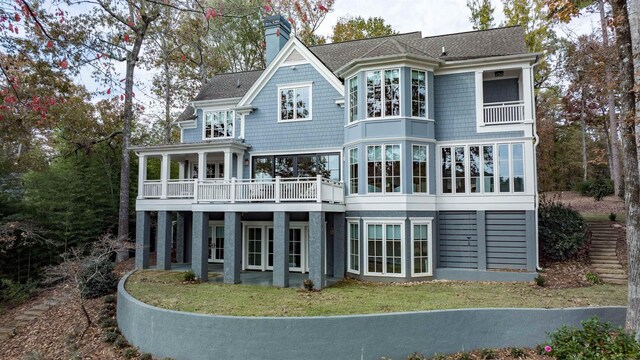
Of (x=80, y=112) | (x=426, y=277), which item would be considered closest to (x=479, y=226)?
(x=426, y=277)

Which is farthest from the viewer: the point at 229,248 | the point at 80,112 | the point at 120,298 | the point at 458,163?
the point at 80,112

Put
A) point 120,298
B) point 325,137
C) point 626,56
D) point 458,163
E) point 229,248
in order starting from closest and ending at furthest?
point 626,56
point 120,298
point 229,248
point 458,163
point 325,137

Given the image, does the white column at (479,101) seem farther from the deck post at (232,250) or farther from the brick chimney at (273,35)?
the deck post at (232,250)

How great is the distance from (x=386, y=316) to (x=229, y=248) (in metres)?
6.83

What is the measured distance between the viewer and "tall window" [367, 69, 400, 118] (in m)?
14.6

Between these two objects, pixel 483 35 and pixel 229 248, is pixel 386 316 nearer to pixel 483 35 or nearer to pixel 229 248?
pixel 229 248

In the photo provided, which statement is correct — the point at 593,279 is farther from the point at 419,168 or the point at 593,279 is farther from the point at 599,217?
the point at 599,217

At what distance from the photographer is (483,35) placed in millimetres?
17078

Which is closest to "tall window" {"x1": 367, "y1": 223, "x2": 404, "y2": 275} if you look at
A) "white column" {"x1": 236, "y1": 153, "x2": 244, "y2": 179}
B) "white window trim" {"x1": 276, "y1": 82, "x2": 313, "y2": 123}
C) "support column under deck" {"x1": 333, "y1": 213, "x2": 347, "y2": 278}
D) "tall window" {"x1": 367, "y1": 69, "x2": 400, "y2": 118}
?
"support column under deck" {"x1": 333, "y1": 213, "x2": 347, "y2": 278}

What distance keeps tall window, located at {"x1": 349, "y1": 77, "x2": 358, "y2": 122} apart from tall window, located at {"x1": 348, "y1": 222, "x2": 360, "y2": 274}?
Answer: 423 centimetres

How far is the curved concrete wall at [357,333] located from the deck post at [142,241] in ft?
25.7

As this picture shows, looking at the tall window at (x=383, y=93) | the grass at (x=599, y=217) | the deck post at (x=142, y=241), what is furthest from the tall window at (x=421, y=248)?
the deck post at (x=142, y=241)

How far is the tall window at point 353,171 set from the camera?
1518 centimetres

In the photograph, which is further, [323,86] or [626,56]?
[323,86]
